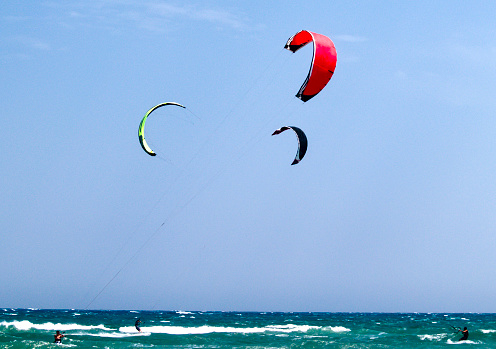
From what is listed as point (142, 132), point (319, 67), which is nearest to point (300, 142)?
point (319, 67)

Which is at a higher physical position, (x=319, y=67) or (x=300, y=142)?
(x=319, y=67)

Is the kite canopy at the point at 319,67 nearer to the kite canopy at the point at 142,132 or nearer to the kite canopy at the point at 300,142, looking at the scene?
the kite canopy at the point at 300,142

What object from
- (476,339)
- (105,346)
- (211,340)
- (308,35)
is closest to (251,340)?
(211,340)

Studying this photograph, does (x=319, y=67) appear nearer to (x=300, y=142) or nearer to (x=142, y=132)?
(x=300, y=142)

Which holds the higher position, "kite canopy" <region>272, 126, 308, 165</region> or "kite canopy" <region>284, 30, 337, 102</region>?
"kite canopy" <region>284, 30, 337, 102</region>

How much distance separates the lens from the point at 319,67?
1816cm

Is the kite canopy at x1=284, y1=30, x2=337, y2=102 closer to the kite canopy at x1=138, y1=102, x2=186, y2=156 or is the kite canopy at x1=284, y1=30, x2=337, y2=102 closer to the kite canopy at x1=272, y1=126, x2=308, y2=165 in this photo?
the kite canopy at x1=272, y1=126, x2=308, y2=165

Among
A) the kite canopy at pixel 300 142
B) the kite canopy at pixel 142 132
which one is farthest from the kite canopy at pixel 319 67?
the kite canopy at pixel 142 132

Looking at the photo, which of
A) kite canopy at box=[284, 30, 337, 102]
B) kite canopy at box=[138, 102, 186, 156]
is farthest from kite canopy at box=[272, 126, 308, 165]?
kite canopy at box=[138, 102, 186, 156]

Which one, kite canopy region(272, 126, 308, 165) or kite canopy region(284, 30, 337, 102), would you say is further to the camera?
kite canopy region(272, 126, 308, 165)

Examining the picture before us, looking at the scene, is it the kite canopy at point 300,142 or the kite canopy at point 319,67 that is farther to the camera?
the kite canopy at point 300,142

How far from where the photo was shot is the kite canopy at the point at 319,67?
18.0 meters

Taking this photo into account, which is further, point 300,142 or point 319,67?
point 300,142

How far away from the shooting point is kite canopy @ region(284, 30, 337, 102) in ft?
59.0
